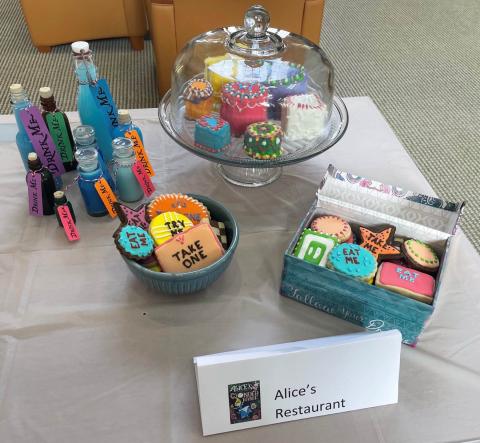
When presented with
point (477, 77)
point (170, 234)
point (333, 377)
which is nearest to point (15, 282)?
point (170, 234)

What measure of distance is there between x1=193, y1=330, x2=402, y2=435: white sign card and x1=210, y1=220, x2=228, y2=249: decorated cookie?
214 mm

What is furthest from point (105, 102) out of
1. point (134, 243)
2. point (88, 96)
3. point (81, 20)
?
point (81, 20)

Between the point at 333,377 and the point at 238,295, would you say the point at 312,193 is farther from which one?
the point at 333,377

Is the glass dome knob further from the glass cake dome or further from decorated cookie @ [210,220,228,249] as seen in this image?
decorated cookie @ [210,220,228,249]

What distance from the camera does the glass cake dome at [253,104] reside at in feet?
2.99

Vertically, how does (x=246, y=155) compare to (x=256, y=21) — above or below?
below

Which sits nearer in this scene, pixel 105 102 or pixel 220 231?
pixel 220 231

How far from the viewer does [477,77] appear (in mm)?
2422

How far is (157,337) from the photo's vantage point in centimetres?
74

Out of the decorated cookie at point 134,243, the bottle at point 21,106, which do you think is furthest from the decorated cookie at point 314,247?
the bottle at point 21,106

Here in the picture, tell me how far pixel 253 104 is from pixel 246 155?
120 mm

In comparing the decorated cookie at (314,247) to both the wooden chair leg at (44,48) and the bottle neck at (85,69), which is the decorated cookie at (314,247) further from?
the wooden chair leg at (44,48)

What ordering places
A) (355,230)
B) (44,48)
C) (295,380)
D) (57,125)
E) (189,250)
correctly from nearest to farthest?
(295,380) → (189,250) → (355,230) → (57,125) → (44,48)

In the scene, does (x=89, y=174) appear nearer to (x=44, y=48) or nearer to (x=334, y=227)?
(x=334, y=227)
